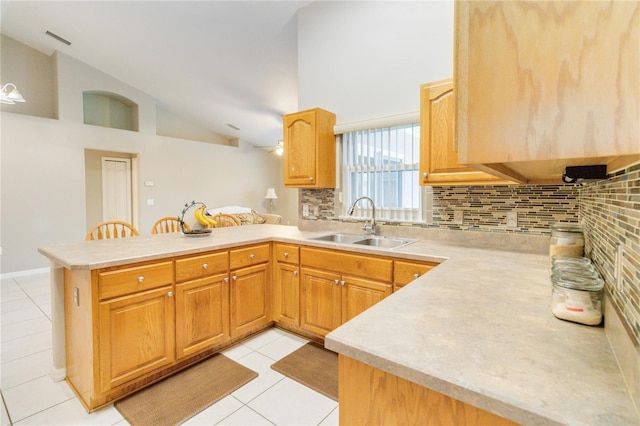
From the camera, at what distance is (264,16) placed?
3436 millimetres

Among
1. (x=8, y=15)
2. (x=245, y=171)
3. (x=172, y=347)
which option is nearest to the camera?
(x=172, y=347)

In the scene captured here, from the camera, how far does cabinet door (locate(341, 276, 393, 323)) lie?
2.10 meters

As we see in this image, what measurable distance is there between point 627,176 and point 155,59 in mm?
5591

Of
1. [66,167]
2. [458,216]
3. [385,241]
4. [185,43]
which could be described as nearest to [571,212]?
[458,216]

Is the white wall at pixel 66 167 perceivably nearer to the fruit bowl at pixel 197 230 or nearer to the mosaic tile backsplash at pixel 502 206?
the fruit bowl at pixel 197 230

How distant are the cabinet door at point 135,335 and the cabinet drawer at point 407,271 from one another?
4.77 feet

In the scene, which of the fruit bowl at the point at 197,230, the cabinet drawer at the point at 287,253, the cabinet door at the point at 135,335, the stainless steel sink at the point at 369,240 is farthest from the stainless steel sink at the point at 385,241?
the cabinet door at the point at 135,335

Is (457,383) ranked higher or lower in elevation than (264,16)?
lower

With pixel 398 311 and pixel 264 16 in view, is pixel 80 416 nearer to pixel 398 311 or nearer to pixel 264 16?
pixel 398 311

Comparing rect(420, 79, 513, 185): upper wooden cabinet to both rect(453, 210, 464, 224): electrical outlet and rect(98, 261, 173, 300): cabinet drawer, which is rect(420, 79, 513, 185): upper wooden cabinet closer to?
rect(453, 210, 464, 224): electrical outlet

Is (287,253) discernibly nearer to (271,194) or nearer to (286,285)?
(286,285)

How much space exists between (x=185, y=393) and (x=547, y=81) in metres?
2.26

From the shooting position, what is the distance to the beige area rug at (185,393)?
171 centimetres

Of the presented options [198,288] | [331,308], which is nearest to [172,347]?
[198,288]
